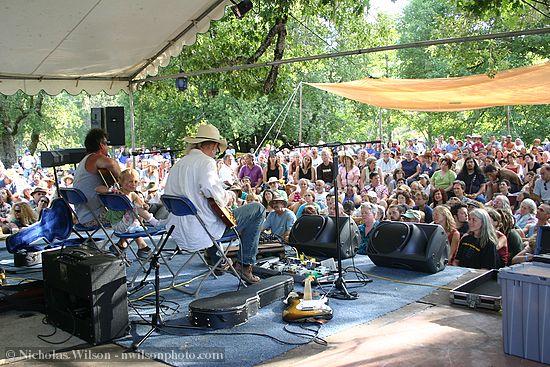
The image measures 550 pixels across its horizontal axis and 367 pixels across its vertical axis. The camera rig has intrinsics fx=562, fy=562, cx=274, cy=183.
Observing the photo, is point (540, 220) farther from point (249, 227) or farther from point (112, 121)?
point (112, 121)

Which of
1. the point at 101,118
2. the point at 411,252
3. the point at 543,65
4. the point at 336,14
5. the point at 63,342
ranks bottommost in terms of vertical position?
the point at 63,342

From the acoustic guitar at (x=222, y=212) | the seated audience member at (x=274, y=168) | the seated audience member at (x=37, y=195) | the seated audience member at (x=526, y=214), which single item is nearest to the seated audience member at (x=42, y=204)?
the seated audience member at (x=37, y=195)

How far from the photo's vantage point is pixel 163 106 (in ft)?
87.2

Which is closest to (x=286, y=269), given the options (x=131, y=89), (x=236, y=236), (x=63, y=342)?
(x=236, y=236)

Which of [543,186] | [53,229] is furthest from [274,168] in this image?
[53,229]

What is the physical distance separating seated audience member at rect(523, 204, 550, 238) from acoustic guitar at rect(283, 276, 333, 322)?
323 centimetres

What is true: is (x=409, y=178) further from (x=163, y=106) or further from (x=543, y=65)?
(x=163, y=106)

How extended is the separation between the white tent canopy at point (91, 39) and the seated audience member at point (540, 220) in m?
4.38

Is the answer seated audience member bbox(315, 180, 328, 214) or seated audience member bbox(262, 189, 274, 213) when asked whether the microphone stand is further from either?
seated audience member bbox(315, 180, 328, 214)

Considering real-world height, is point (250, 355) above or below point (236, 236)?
below

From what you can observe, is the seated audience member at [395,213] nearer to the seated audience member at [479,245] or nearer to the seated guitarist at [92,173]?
the seated audience member at [479,245]

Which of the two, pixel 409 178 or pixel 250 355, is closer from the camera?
pixel 250 355

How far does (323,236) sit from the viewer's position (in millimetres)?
6465

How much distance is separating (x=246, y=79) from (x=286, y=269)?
220 inches
